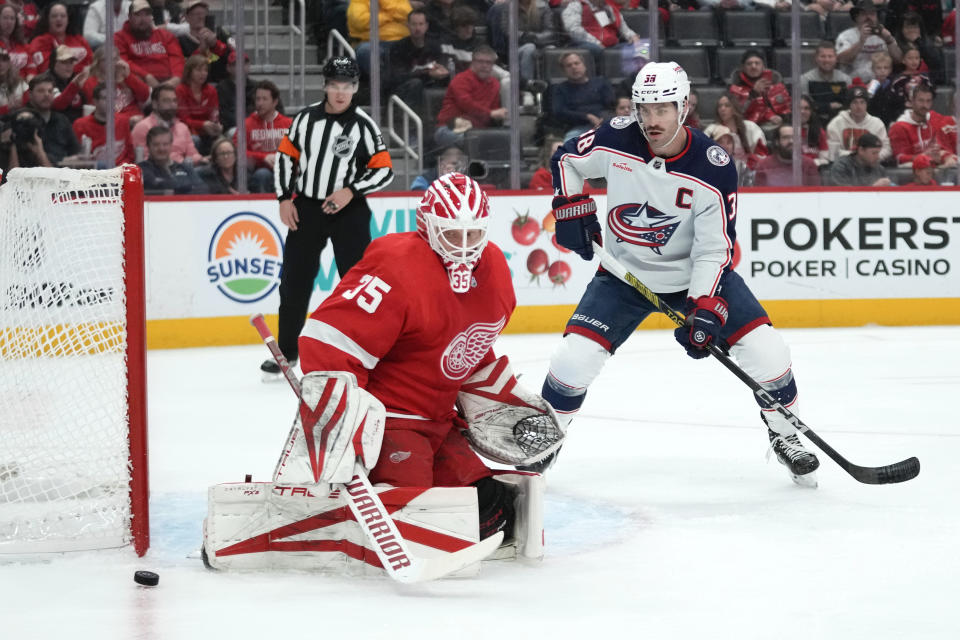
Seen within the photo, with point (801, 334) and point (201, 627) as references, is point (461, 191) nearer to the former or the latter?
point (201, 627)

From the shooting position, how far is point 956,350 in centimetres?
631

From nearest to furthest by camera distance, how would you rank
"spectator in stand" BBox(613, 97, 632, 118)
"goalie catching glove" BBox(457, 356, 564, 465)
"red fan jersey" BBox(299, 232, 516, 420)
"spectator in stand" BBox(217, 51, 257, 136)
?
"red fan jersey" BBox(299, 232, 516, 420) < "goalie catching glove" BBox(457, 356, 564, 465) < "spectator in stand" BBox(217, 51, 257, 136) < "spectator in stand" BBox(613, 97, 632, 118)

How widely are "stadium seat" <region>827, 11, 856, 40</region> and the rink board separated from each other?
35.9 inches

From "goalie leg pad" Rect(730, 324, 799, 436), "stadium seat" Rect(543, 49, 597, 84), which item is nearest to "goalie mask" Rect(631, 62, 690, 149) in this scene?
"goalie leg pad" Rect(730, 324, 799, 436)

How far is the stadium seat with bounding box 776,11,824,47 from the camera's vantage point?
7359 millimetres

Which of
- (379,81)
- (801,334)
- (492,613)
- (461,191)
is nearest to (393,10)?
(379,81)

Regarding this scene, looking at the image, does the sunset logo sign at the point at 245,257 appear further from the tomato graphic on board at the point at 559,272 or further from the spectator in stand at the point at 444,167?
the tomato graphic on board at the point at 559,272

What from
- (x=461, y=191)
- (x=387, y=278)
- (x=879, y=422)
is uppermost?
(x=461, y=191)

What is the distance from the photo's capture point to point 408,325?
2668 mm

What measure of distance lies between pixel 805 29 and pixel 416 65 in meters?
2.14

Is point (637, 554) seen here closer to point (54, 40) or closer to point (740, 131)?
point (54, 40)

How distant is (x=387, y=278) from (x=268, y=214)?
4.14 m

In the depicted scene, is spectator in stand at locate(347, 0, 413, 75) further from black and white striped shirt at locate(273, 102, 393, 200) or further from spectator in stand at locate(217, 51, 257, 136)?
black and white striped shirt at locate(273, 102, 393, 200)

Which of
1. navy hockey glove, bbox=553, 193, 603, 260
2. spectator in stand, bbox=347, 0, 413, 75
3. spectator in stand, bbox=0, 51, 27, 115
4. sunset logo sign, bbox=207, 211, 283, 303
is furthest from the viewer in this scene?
spectator in stand, bbox=347, 0, 413, 75
